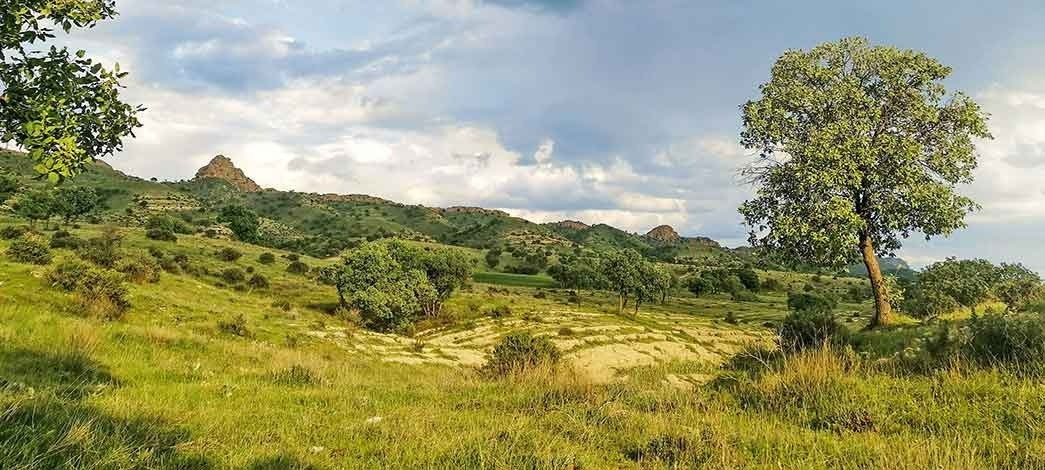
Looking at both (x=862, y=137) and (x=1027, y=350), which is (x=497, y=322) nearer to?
(x=862, y=137)

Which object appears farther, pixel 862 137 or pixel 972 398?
pixel 862 137

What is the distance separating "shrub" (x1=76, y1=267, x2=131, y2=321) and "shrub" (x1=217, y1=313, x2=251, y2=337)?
5271 millimetres

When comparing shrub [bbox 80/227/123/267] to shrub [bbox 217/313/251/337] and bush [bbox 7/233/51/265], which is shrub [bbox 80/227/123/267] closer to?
bush [bbox 7/233/51/265]

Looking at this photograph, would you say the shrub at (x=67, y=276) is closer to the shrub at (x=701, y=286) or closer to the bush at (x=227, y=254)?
the bush at (x=227, y=254)

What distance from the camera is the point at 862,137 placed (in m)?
23.6

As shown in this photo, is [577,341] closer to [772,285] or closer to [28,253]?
[28,253]

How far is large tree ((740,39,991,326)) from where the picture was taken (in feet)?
76.0

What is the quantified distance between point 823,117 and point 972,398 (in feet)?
67.2

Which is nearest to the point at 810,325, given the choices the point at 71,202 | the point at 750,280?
the point at 71,202

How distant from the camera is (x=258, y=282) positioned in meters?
72.8

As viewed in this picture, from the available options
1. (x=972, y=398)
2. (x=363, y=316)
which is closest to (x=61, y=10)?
(x=972, y=398)

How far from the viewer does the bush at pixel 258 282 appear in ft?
236

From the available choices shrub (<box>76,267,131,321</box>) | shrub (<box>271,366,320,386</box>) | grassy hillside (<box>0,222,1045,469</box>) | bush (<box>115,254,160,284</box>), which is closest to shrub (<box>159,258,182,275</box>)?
bush (<box>115,254,160,284</box>)

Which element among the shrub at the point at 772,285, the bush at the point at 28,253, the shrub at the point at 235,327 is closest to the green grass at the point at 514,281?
the shrub at the point at 772,285
